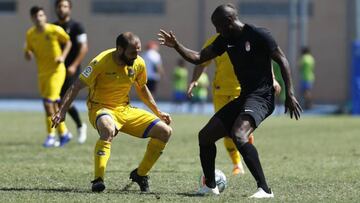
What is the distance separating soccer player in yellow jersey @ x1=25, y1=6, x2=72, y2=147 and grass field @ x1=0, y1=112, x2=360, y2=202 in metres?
0.69

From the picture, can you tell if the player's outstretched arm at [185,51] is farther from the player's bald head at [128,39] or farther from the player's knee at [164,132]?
the player's knee at [164,132]

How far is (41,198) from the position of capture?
30.2ft

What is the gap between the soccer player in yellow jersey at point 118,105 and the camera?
9820 millimetres

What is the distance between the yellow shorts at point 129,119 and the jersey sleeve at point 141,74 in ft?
1.01

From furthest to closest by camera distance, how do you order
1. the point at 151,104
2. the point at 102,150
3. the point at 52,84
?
1. the point at 52,84
2. the point at 151,104
3. the point at 102,150

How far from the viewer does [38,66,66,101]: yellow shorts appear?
1554 cm

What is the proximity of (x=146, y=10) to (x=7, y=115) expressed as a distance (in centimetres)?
1371

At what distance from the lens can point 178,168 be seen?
12672 mm

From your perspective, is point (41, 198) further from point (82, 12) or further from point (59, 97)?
point (82, 12)

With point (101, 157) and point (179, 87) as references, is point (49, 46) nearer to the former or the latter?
point (101, 157)

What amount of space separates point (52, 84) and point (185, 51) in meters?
6.29

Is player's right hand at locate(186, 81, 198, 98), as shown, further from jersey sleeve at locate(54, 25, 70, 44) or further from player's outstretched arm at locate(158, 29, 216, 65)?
jersey sleeve at locate(54, 25, 70, 44)

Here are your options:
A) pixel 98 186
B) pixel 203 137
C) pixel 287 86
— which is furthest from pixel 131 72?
pixel 287 86

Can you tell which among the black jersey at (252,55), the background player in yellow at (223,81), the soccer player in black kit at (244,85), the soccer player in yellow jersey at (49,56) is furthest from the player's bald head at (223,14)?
the soccer player in yellow jersey at (49,56)
